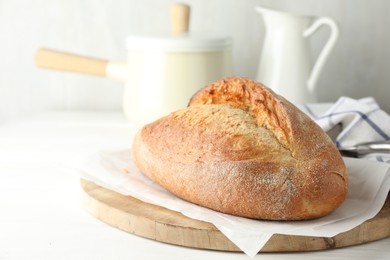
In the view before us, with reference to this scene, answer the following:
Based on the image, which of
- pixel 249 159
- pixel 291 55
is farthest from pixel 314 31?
pixel 249 159

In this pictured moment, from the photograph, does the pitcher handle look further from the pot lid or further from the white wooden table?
the white wooden table

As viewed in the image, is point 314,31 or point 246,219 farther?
point 314,31

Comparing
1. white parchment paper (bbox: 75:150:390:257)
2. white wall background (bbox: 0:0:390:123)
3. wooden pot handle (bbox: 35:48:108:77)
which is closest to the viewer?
white parchment paper (bbox: 75:150:390:257)

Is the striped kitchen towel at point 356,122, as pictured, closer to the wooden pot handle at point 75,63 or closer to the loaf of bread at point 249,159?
the loaf of bread at point 249,159

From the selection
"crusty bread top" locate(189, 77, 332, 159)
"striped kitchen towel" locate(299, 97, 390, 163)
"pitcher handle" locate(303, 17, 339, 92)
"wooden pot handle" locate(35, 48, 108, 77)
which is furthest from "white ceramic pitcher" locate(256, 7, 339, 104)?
"crusty bread top" locate(189, 77, 332, 159)

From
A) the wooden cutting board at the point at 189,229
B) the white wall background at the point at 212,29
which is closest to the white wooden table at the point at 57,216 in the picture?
the wooden cutting board at the point at 189,229

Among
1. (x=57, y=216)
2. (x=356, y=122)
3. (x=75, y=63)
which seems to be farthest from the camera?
(x=75, y=63)

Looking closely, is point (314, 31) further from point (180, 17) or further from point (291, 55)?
point (180, 17)
